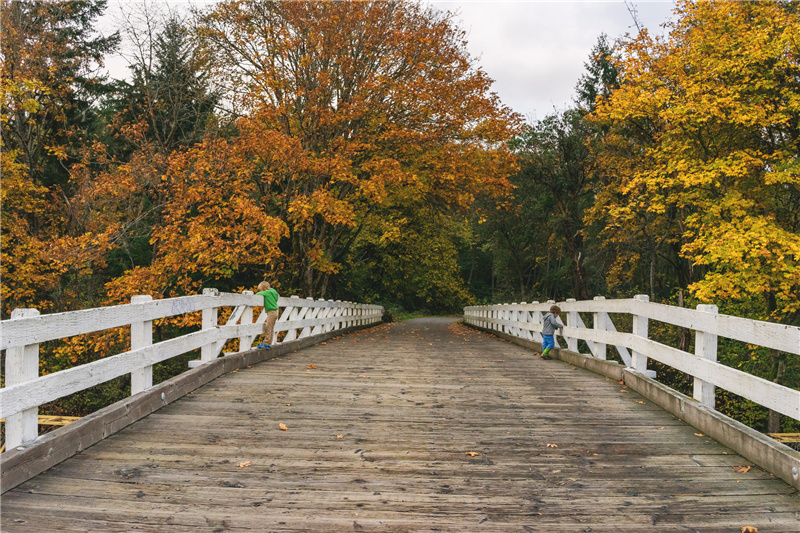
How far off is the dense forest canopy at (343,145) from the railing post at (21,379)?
12927mm

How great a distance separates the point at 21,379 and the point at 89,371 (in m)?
0.78

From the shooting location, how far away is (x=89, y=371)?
4727mm

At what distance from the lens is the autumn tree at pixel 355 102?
59.2 feet

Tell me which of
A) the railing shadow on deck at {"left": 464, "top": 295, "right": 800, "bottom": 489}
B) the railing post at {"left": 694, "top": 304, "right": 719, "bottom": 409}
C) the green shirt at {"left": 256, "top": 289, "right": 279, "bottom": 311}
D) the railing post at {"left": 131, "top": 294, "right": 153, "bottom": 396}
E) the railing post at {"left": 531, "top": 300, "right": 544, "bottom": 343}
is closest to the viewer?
the railing shadow on deck at {"left": 464, "top": 295, "right": 800, "bottom": 489}

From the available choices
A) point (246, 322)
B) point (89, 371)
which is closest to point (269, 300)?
point (246, 322)

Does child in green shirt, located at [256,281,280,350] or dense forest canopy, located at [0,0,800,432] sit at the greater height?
dense forest canopy, located at [0,0,800,432]

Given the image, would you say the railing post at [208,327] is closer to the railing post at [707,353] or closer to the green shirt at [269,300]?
the green shirt at [269,300]

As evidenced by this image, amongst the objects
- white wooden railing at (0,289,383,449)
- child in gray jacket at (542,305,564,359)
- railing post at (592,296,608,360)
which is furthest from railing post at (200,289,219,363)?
child in gray jacket at (542,305,564,359)

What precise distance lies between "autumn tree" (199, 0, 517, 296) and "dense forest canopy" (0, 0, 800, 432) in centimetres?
8

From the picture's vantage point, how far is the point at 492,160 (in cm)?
2008

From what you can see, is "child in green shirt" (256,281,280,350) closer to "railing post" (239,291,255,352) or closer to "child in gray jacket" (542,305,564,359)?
"railing post" (239,291,255,352)

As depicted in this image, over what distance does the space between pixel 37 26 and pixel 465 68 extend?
1502 centimetres

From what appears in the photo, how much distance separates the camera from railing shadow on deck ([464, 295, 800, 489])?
420 centimetres

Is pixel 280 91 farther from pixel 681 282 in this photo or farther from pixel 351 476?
pixel 681 282
